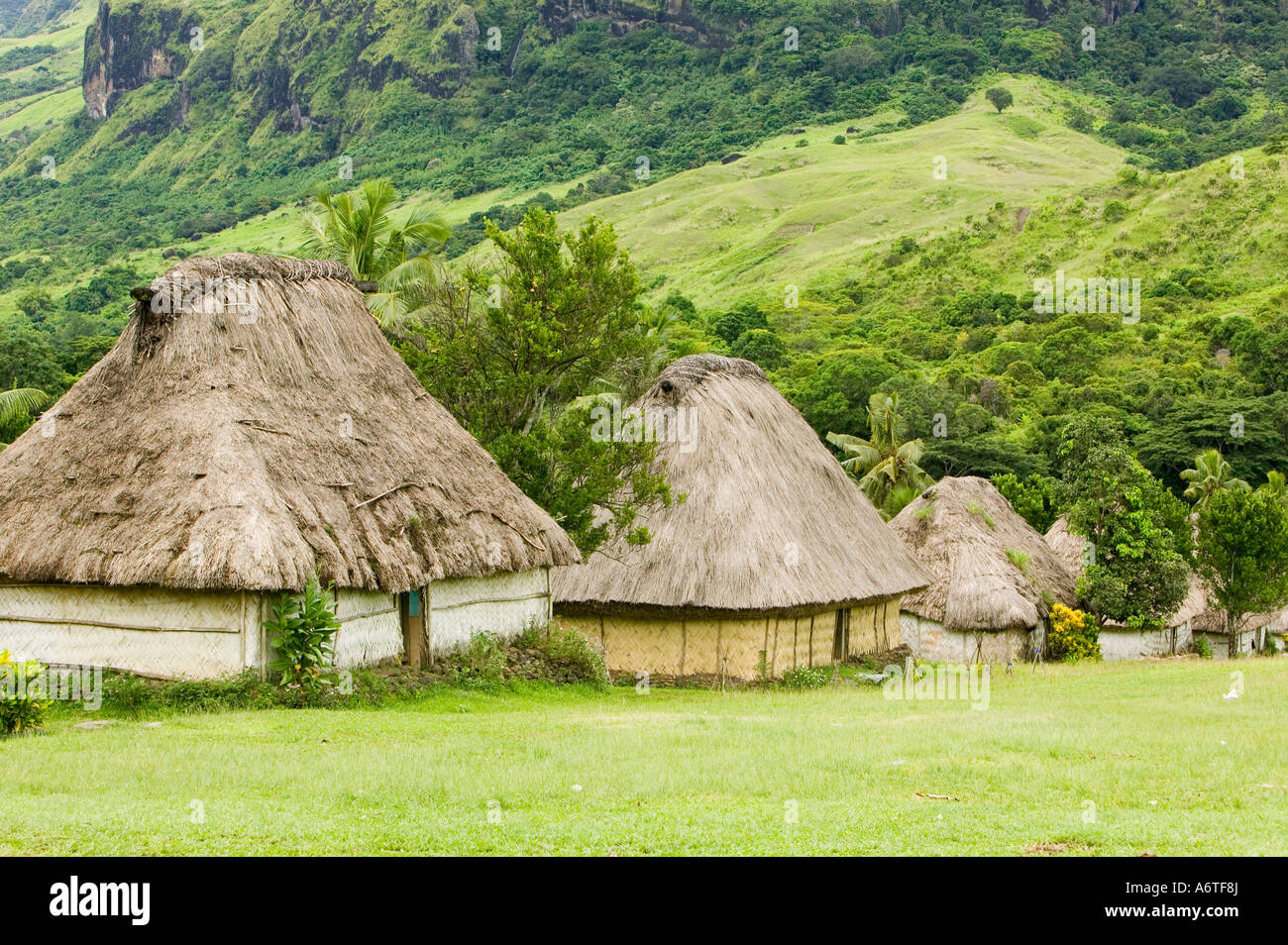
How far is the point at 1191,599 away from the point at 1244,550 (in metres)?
4.47

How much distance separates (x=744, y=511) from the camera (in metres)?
23.1

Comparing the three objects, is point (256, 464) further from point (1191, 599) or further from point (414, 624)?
point (1191, 599)

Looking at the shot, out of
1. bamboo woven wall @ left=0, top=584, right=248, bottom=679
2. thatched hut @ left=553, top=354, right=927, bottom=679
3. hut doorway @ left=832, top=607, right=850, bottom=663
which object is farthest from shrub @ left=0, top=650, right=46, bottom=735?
hut doorway @ left=832, top=607, right=850, bottom=663

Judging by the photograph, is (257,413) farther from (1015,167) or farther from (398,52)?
(398,52)

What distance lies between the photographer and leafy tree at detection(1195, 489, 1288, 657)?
34719 millimetres

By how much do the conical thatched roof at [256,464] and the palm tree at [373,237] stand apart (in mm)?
6074

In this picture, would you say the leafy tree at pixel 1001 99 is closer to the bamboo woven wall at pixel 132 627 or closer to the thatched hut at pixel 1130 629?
the thatched hut at pixel 1130 629

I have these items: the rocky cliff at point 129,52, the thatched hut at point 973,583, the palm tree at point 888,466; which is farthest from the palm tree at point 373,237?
the rocky cliff at point 129,52

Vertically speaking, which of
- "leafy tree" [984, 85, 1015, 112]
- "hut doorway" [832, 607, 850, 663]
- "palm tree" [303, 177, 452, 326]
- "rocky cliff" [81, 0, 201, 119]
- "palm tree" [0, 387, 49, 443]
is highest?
"rocky cliff" [81, 0, 201, 119]

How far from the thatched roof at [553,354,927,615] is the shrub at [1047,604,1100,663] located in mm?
7610

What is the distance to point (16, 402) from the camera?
35500 mm

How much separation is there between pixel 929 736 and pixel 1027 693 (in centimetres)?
837

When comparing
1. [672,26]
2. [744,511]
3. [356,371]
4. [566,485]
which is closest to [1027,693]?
[744,511]

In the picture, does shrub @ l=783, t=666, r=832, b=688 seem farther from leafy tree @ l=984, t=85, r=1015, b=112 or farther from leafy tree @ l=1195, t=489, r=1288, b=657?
leafy tree @ l=984, t=85, r=1015, b=112
